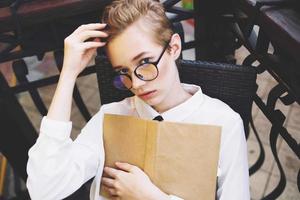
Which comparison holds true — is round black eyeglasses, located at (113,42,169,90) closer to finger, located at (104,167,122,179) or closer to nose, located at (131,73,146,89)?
nose, located at (131,73,146,89)

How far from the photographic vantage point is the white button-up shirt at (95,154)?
1.12m

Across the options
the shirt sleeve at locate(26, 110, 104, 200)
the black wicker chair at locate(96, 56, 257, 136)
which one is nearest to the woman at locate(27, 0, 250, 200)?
the shirt sleeve at locate(26, 110, 104, 200)

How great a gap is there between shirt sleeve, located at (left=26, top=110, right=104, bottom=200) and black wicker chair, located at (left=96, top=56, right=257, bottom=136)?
1.27ft

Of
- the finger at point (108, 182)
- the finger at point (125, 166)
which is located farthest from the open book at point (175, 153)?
the finger at point (108, 182)

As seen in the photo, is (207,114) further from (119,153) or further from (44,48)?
(44,48)

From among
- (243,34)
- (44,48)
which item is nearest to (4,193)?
(44,48)

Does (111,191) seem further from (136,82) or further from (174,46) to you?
(174,46)

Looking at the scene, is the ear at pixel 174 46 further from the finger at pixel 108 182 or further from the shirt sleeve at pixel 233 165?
the finger at pixel 108 182

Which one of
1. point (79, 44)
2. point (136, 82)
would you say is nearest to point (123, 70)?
point (136, 82)

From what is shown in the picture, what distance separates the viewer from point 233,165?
3.75ft

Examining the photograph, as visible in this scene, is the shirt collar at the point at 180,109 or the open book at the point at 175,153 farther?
the shirt collar at the point at 180,109

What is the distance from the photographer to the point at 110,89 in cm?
146

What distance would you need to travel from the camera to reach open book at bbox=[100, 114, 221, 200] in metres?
1.05

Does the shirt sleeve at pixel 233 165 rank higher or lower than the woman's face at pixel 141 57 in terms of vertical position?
lower
